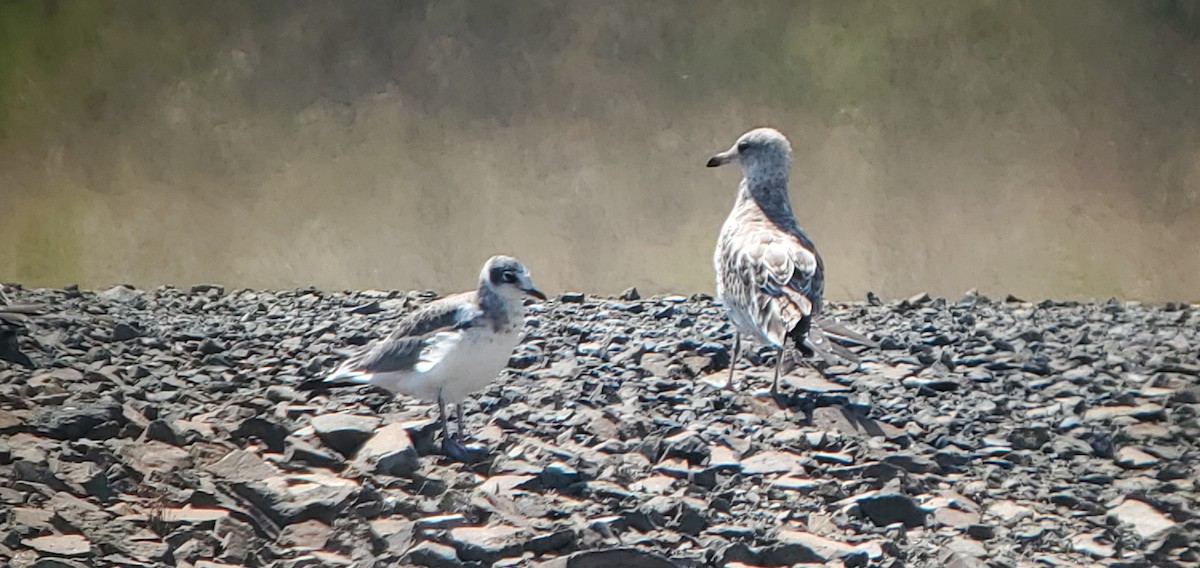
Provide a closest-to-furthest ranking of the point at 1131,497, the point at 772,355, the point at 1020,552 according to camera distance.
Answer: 1. the point at 1020,552
2. the point at 1131,497
3. the point at 772,355

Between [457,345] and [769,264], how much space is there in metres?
1.69

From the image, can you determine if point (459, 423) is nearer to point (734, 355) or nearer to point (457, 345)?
point (457, 345)

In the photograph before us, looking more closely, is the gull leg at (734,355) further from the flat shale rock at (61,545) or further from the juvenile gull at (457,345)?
the flat shale rock at (61,545)

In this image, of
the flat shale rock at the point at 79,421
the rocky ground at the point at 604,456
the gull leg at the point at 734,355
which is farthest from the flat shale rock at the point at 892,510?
the flat shale rock at the point at 79,421

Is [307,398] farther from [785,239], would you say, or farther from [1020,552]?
[1020,552]

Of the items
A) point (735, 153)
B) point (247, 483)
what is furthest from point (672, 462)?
point (735, 153)

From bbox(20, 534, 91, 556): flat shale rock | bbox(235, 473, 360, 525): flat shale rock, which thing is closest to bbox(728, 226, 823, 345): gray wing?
bbox(235, 473, 360, 525): flat shale rock

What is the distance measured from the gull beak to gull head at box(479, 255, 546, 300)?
7.90ft

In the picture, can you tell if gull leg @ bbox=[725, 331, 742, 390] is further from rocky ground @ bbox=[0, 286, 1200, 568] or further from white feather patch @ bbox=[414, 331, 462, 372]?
white feather patch @ bbox=[414, 331, 462, 372]

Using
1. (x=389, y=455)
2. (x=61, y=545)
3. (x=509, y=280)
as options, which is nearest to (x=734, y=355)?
(x=509, y=280)

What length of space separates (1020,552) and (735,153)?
3.24m

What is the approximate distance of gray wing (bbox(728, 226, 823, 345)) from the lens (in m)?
5.45

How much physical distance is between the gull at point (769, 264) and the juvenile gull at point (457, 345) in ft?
3.96

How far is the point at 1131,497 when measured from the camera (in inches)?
183
